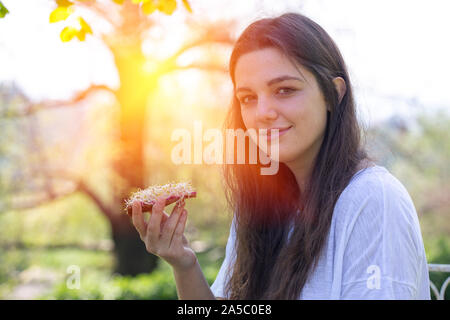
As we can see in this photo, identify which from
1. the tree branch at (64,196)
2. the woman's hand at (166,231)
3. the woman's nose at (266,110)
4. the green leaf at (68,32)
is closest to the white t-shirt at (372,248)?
the woman's nose at (266,110)

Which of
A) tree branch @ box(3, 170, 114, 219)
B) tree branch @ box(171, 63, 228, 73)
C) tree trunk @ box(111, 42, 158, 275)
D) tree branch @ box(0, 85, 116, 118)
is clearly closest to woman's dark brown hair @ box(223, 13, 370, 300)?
tree trunk @ box(111, 42, 158, 275)

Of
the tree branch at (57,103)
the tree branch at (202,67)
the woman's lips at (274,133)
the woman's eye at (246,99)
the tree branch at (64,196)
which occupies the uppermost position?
the tree branch at (202,67)

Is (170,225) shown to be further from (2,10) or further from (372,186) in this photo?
(2,10)

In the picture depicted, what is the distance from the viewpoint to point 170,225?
1744mm

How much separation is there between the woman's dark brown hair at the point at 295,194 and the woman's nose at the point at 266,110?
0.19 metres

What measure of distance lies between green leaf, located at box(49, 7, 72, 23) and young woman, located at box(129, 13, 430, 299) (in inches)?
29.0

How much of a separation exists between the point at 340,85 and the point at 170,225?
888mm

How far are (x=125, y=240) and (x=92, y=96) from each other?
9.91 ft

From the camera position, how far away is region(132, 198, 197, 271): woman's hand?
1.72m

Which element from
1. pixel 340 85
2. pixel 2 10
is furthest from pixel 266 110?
pixel 2 10

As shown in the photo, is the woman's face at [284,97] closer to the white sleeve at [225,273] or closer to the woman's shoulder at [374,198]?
the woman's shoulder at [374,198]

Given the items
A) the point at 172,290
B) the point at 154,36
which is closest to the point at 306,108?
the point at 172,290

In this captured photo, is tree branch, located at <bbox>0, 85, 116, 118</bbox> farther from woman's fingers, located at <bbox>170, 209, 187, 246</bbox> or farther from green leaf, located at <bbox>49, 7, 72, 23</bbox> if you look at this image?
woman's fingers, located at <bbox>170, 209, 187, 246</bbox>

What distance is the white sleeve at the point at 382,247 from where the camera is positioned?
55.9 inches
